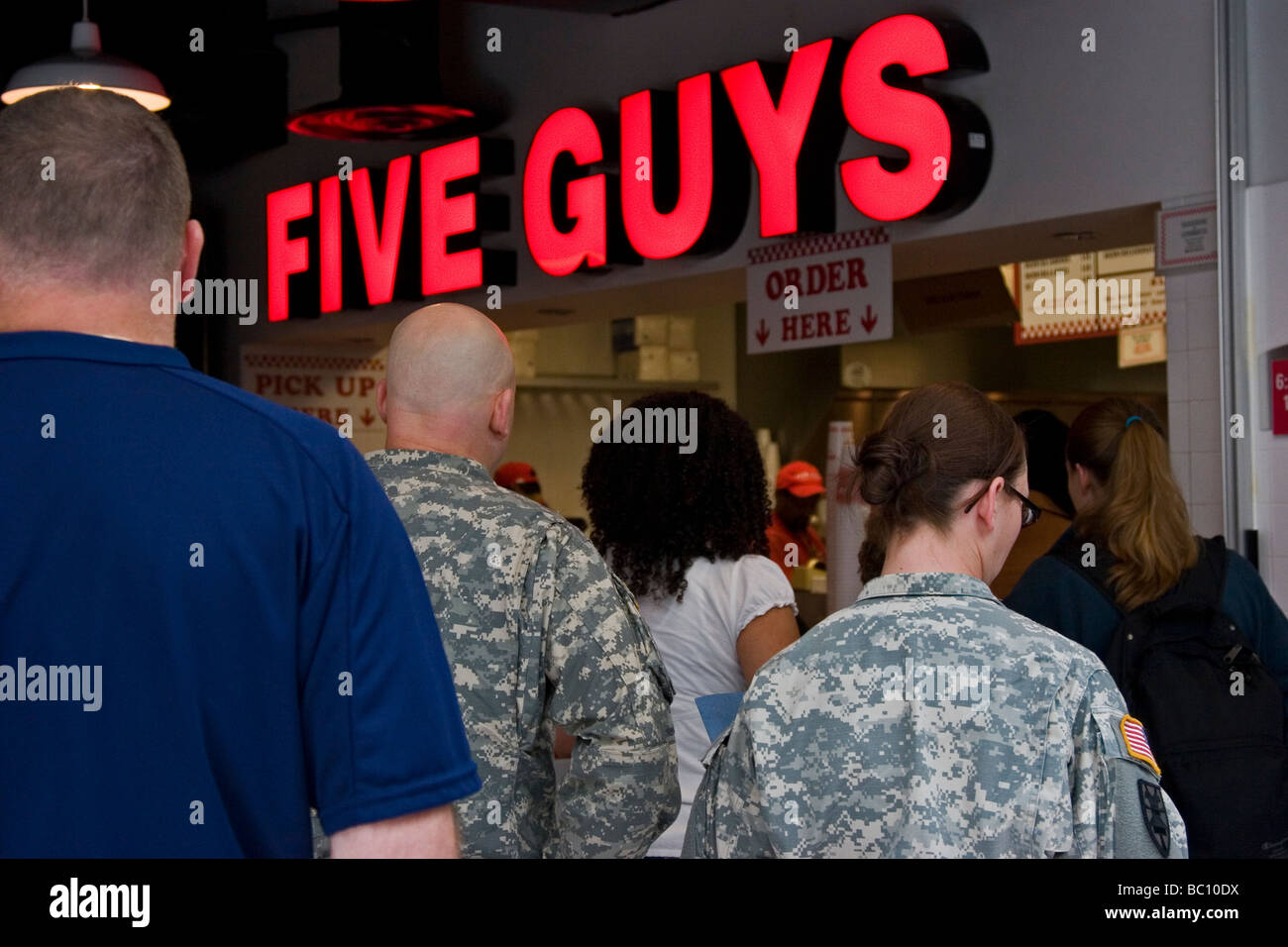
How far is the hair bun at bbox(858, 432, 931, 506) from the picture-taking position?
1.96 metres

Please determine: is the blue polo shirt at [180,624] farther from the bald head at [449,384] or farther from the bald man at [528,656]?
the bald head at [449,384]

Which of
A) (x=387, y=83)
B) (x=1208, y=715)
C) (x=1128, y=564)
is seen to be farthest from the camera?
(x=387, y=83)

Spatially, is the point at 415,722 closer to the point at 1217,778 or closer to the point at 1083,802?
the point at 1083,802

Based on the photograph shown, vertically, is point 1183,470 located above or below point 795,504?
above

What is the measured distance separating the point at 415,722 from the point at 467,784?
0.08 m

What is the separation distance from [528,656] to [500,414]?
417 millimetres

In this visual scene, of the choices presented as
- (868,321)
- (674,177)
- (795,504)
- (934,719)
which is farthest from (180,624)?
(674,177)

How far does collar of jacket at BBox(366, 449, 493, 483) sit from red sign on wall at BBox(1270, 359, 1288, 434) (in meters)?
3.11

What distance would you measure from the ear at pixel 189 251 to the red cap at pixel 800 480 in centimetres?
488

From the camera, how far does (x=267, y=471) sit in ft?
4.08

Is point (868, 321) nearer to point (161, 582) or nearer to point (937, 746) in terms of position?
point (937, 746)

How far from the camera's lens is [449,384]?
2385 millimetres

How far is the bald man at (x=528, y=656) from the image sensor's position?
2.24 meters

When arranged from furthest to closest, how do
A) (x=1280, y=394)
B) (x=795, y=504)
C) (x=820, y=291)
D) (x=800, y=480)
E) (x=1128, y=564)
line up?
(x=795, y=504) → (x=800, y=480) → (x=820, y=291) → (x=1280, y=394) → (x=1128, y=564)
